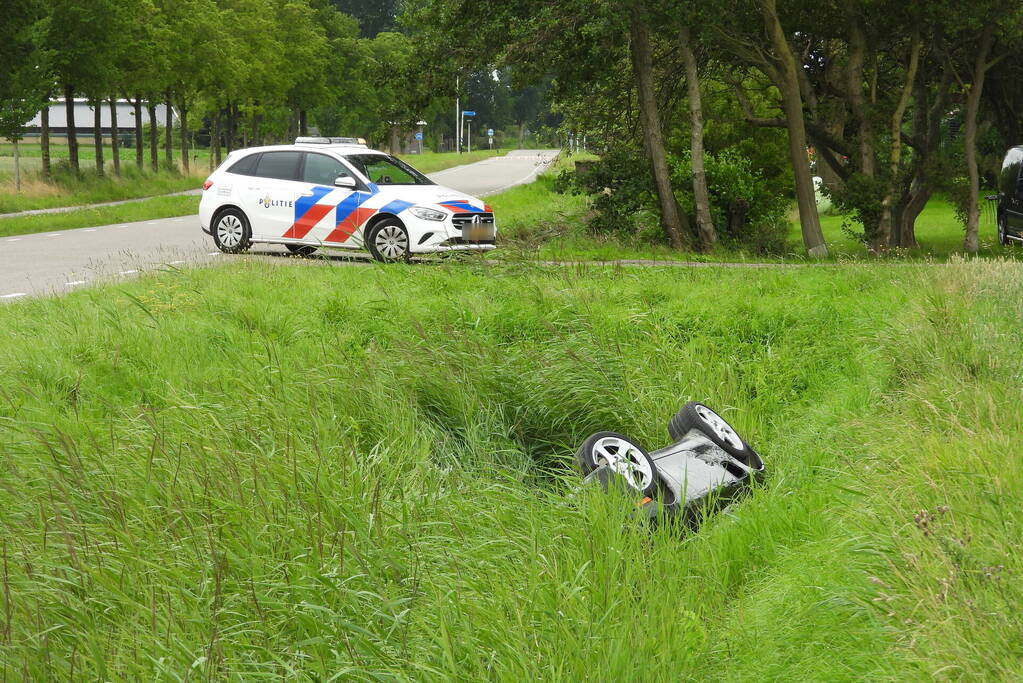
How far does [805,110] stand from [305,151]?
28.9 ft

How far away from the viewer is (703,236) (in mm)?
18484

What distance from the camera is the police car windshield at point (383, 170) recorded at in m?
16.1

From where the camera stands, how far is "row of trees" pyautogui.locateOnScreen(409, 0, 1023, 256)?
17672 mm

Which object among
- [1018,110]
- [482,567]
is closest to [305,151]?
[482,567]

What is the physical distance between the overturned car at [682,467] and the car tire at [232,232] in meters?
10.8

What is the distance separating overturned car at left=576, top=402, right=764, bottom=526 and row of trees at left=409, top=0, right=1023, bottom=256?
10.4 meters

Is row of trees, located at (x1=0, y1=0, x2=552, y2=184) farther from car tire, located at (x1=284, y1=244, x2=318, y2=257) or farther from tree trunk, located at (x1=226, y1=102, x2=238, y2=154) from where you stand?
car tire, located at (x1=284, y1=244, x2=318, y2=257)

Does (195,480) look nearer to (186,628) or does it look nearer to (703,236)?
(186,628)

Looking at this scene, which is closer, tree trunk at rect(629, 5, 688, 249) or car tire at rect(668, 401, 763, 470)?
car tire at rect(668, 401, 763, 470)

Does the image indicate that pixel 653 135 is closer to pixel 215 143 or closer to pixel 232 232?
pixel 232 232

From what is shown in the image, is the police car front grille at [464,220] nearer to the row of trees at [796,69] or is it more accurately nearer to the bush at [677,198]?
the row of trees at [796,69]

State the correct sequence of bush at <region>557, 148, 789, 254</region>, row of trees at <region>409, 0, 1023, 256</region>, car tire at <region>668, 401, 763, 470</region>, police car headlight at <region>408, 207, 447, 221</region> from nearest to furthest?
1. car tire at <region>668, 401, 763, 470</region>
2. police car headlight at <region>408, 207, 447, 221</region>
3. row of trees at <region>409, 0, 1023, 256</region>
4. bush at <region>557, 148, 789, 254</region>

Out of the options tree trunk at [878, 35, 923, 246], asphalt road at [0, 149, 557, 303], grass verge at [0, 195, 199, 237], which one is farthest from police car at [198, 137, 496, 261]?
grass verge at [0, 195, 199, 237]

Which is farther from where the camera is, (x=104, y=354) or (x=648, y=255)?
(x=648, y=255)
